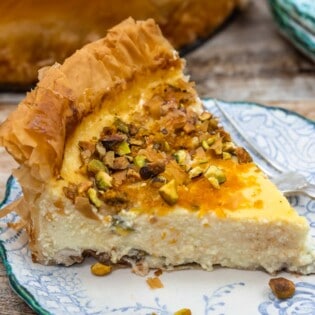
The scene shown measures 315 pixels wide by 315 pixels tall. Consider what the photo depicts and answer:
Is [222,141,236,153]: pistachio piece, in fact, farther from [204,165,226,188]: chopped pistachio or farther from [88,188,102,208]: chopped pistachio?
[88,188,102,208]: chopped pistachio

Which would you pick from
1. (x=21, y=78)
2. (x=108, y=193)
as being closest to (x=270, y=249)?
(x=108, y=193)

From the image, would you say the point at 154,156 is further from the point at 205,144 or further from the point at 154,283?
the point at 154,283

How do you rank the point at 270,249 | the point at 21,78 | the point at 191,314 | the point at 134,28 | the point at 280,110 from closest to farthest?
the point at 191,314
the point at 270,249
the point at 134,28
the point at 280,110
the point at 21,78

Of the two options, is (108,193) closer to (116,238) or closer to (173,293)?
(116,238)

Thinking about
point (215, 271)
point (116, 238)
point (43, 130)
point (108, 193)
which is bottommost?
point (215, 271)

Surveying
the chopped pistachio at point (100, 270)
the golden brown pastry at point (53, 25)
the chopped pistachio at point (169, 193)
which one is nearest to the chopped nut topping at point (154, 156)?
the chopped pistachio at point (169, 193)

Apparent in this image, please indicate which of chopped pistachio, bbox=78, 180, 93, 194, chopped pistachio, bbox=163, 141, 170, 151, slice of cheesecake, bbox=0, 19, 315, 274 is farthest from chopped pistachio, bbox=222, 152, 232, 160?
chopped pistachio, bbox=78, 180, 93, 194

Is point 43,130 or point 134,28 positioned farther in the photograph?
point 134,28
